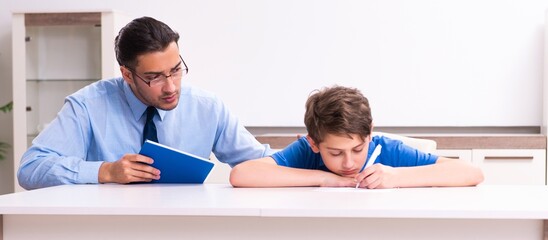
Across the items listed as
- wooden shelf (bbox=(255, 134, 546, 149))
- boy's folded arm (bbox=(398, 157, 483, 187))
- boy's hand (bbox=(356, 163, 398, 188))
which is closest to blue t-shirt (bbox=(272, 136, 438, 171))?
boy's folded arm (bbox=(398, 157, 483, 187))

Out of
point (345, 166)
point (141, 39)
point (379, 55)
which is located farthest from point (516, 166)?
point (141, 39)

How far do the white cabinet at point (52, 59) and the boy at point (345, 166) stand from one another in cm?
248

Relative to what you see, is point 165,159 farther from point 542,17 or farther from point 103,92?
point 542,17

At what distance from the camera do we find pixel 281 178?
2.23m

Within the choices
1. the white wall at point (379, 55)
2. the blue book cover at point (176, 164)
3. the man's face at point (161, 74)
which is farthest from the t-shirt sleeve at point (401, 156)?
the white wall at point (379, 55)

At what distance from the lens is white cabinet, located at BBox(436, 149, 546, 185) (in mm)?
4215

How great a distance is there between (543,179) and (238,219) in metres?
2.82

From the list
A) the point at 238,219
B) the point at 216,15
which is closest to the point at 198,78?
the point at 216,15

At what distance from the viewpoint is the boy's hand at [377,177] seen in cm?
214

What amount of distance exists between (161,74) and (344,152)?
647 millimetres

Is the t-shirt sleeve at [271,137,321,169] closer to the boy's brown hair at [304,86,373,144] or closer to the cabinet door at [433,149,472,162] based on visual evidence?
the boy's brown hair at [304,86,373,144]

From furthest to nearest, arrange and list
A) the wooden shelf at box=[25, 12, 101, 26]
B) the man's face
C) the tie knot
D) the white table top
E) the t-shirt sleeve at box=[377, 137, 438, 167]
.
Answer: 1. the wooden shelf at box=[25, 12, 101, 26]
2. the tie knot
3. the man's face
4. the t-shirt sleeve at box=[377, 137, 438, 167]
5. the white table top

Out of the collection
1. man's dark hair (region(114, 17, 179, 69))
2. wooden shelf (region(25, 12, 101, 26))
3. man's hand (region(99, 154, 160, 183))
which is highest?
wooden shelf (region(25, 12, 101, 26))

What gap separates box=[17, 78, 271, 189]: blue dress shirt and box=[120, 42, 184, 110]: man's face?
0.46ft
